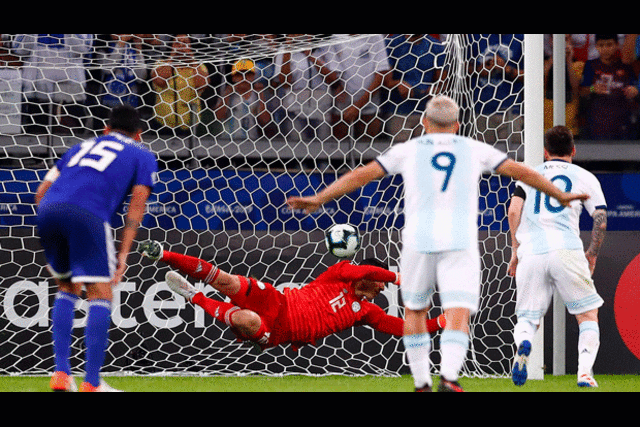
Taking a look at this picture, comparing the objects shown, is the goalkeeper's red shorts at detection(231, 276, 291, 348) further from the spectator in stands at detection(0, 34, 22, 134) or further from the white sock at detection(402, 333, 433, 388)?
the spectator in stands at detection(0, 34, 22, 134)

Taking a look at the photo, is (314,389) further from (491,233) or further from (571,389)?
(491,233)

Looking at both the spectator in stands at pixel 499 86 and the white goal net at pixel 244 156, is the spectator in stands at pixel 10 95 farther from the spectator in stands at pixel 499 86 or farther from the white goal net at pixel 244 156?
the spectator in stands at pixel 499 86

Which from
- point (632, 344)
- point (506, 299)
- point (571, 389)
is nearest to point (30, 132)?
point (506, 299)

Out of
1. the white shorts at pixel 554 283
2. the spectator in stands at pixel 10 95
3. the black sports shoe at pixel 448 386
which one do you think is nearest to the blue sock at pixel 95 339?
the black sports shoe at pixel 448 386

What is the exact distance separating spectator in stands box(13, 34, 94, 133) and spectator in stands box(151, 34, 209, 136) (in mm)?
607

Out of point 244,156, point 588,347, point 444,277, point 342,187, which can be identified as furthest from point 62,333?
point 244,156

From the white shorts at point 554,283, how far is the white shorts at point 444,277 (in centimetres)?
128

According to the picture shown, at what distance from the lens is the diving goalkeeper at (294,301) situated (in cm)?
546

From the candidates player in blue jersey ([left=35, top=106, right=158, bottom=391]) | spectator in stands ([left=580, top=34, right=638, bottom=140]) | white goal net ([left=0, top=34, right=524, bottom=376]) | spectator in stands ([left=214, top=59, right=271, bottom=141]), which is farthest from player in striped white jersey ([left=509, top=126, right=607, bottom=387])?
spectator in stands ([left=580, top=34, right=638, bottom=140])

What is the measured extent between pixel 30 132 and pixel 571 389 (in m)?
4.44

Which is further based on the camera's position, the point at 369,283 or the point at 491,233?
the point at 491,233

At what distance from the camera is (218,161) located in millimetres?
6746

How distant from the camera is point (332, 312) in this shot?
18.5 feet

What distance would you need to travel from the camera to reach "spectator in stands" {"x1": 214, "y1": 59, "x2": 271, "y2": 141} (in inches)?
273
